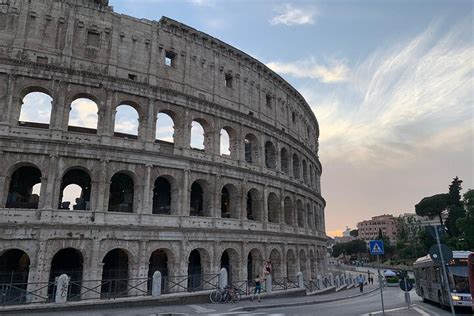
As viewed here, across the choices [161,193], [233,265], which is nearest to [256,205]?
[233,265]

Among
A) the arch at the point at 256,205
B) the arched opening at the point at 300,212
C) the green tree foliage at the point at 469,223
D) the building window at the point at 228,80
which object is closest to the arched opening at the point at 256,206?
the arch at the point at 256,205

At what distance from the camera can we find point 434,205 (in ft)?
271

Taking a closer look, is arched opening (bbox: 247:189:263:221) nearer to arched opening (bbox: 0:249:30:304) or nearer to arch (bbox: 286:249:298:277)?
arch (bbox: 286:249:298:277)

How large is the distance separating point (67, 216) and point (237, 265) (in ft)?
38.3

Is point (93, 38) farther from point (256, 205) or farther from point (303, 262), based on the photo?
point (303, 262)

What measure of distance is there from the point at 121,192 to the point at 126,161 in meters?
4.01

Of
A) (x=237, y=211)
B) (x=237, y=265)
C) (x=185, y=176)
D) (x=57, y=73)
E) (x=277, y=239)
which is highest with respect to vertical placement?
(x=57, y=73)

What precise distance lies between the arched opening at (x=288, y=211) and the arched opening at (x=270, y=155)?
3323 mm

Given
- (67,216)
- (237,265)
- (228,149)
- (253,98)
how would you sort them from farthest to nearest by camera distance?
(253,98) → (228,149) → (237,265) → (67,216)

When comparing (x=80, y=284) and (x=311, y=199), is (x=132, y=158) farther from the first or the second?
(x=311, y=199)

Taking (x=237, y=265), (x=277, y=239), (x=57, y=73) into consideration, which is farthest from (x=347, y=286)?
(x=57, y=73)

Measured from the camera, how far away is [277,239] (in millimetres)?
28094

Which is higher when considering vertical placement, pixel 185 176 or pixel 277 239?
pixel 185 176

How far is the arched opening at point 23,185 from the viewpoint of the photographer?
21734 mm
